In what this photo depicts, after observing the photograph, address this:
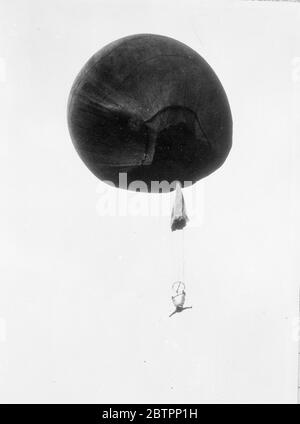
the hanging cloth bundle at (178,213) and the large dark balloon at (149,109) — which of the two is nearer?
the large dark balloon at (149,109)

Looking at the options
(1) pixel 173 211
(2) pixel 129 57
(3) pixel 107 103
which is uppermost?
(2) pixel 129 57

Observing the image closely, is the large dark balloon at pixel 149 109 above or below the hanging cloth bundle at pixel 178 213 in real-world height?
above

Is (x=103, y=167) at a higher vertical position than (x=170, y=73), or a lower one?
lower

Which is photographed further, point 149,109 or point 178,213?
point 178,213

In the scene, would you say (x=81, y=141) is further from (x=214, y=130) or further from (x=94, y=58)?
(x=214, y=130)

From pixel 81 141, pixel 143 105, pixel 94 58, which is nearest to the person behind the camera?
pixel 143 105
